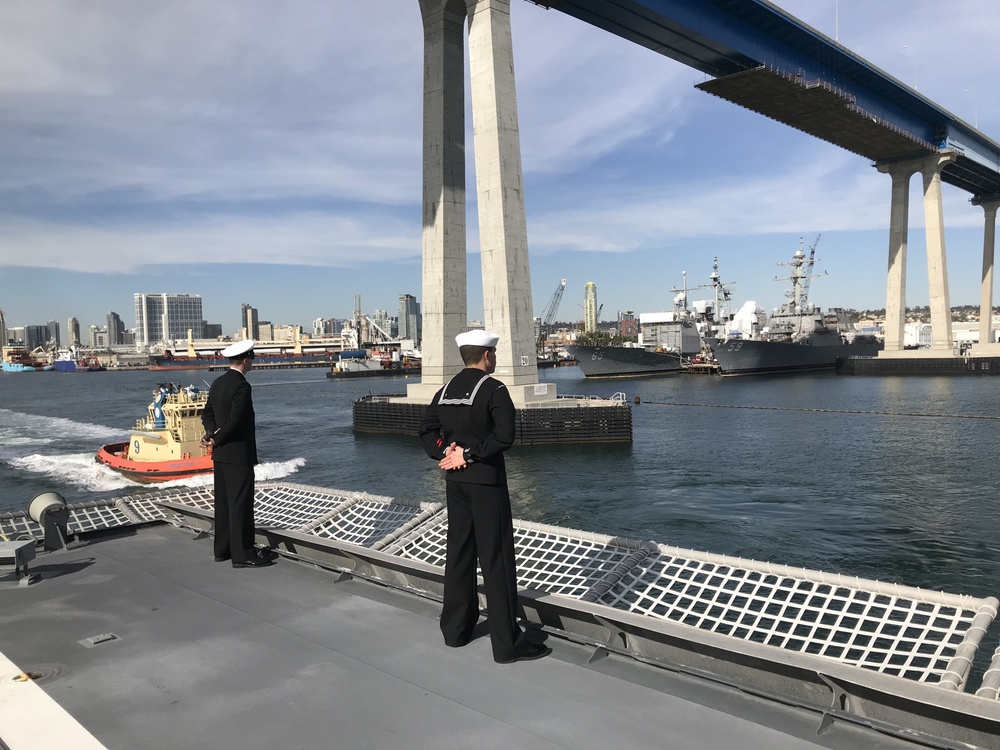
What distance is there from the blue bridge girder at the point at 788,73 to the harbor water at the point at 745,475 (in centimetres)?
1975

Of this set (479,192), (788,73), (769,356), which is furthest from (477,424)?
(769,356)

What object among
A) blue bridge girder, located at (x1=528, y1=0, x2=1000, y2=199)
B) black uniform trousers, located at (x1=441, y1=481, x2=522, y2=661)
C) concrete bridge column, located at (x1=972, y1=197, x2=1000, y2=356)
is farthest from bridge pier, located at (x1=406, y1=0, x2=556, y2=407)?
concrete bridge column, located at (x1=972, y1=197, x2=1000, y2=356)

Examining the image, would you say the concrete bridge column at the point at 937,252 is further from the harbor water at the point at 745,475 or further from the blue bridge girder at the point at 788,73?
the harbor water at the point at 745,475

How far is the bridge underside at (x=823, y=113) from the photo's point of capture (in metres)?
43.6

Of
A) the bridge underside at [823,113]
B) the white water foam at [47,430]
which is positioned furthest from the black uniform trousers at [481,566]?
the bridge underside at [823,113]

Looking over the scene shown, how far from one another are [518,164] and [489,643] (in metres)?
27.1

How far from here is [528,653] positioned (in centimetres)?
363

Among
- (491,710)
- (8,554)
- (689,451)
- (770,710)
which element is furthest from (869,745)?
(689,451)

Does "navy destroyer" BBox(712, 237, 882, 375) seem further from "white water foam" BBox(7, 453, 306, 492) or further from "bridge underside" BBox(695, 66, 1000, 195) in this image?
"white water foam" BBox(7, 453, 306, 492)

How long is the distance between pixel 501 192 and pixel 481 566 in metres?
26.0

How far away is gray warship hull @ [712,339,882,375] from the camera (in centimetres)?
7431

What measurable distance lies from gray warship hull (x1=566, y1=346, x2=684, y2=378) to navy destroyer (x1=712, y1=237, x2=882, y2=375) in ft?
22.2

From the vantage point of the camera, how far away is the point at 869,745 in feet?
8.88

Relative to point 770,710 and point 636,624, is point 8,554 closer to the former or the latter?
point 636,624
